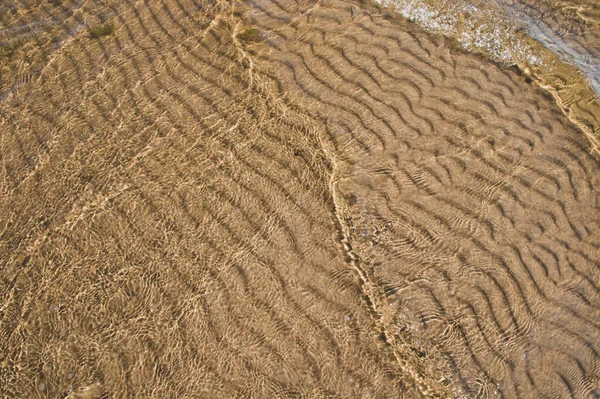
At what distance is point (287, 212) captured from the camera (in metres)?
4.73

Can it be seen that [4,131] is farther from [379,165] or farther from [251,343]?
[379,165]

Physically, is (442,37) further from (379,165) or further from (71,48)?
(71,48)

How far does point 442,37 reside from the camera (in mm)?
5410

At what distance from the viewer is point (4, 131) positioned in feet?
16.6

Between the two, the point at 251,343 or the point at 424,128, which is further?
the point at 424,128

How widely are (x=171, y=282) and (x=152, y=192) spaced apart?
37.7 inches

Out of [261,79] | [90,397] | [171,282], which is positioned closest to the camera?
[90,397]

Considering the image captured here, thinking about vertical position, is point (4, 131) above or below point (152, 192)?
below

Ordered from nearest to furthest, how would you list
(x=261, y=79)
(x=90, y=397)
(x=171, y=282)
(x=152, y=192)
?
1. (x=90, y=397)
2. (x=171, y=282)
3. (x=152, y=192)
4. (x=261, y=79)

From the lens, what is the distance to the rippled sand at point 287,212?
4305 mm

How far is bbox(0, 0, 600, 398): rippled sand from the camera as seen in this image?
14.1 feet

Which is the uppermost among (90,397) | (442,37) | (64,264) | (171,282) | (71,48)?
(442,37)

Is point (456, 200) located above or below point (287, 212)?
above

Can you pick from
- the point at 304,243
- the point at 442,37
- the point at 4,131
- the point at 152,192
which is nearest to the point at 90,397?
the point at 152,192
